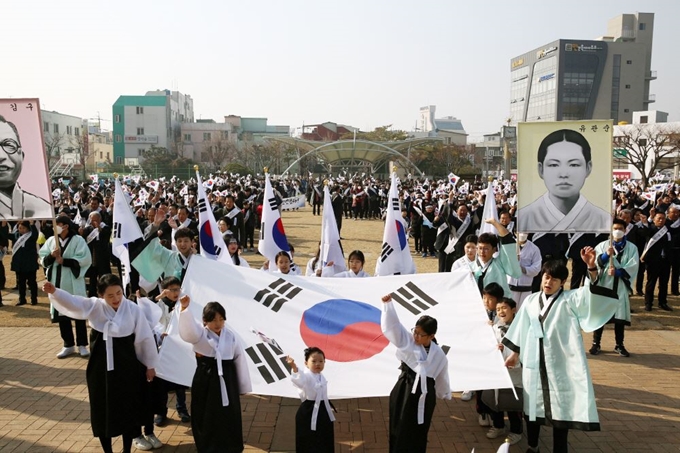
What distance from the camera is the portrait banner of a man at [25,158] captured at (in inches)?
242

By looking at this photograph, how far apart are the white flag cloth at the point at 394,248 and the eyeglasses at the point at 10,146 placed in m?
4.41

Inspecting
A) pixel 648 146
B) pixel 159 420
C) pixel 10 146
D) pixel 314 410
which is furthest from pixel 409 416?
pixel 648 146

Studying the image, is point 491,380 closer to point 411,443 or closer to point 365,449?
point 411,443

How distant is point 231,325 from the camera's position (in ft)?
17.7

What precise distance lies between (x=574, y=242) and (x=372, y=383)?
294 inches

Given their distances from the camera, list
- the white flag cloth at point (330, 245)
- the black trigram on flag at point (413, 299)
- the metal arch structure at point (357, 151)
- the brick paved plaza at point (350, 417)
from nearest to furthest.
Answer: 1. the brick paved plaza at point (350, 417)
2. the black trigram on flag at point (413, 299)
3. the white flag cloth at point (330, 245)
4. the metal arch structure at point (357, 151)

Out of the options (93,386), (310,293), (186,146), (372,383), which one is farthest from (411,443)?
(186,146)

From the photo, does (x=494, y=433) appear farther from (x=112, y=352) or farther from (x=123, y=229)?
(x=123, y=229)

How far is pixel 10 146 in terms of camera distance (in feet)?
20.4

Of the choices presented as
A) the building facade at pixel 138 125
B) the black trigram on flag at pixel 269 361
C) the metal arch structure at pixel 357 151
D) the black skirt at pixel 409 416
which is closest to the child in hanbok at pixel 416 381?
the black skirt at pixel 409 416

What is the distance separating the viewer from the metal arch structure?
60.9 metres

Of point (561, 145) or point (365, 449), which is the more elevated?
point (561, 145)

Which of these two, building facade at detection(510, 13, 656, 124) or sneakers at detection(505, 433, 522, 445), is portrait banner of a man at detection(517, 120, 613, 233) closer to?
sneakers at detection(505, 433, 522, 445)

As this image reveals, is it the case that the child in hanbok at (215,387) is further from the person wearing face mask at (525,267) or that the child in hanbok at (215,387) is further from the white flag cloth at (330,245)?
the person wearing face mask at (525,267)
